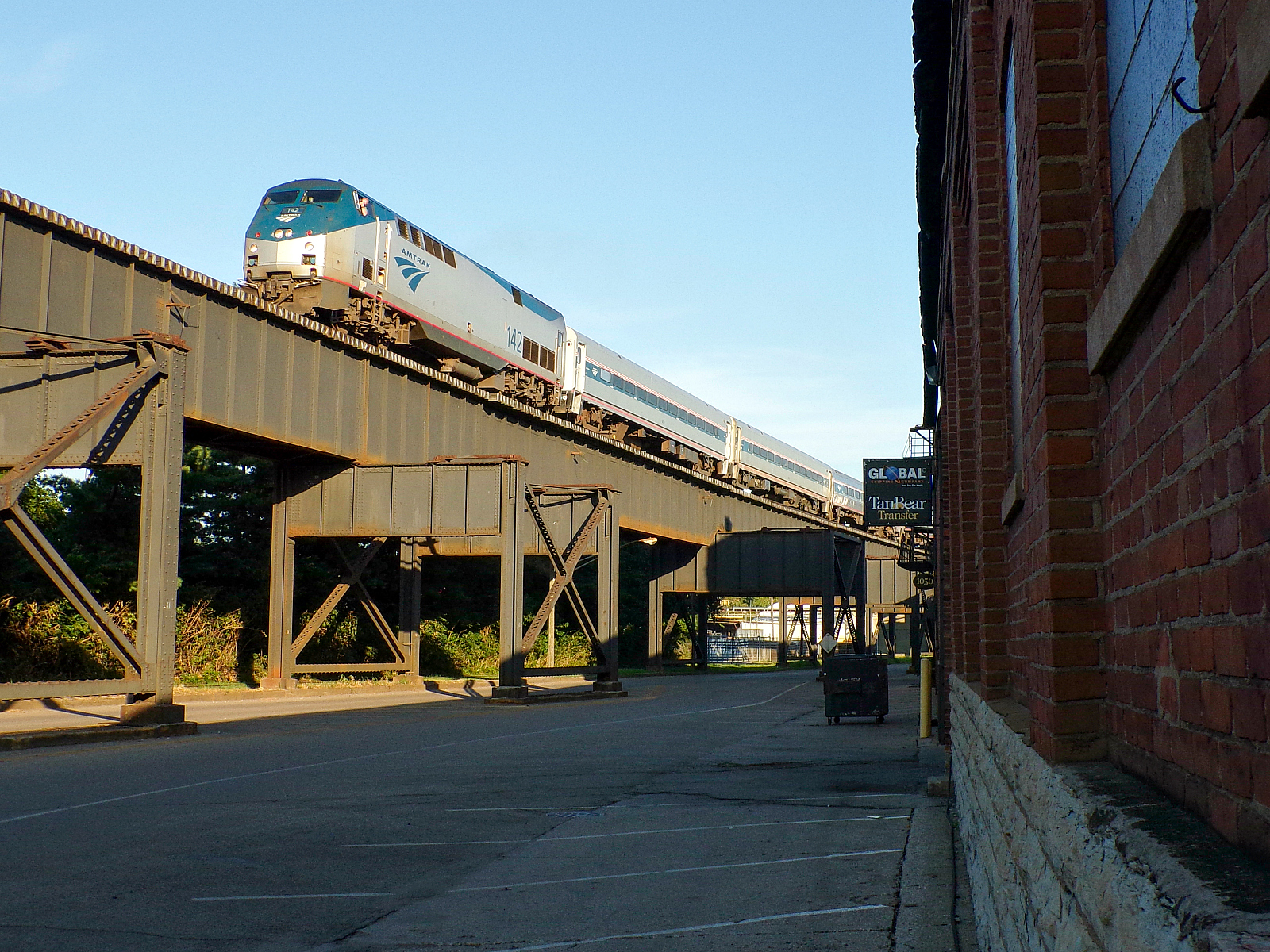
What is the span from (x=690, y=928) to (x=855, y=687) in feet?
51.1

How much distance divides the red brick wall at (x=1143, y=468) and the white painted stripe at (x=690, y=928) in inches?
70.1

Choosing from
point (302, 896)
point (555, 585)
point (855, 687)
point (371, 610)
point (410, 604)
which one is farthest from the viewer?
point (410, 604)

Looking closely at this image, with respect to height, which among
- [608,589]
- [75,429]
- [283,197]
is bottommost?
[608,589]

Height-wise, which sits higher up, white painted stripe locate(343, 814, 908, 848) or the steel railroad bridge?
the steel railroad bridge

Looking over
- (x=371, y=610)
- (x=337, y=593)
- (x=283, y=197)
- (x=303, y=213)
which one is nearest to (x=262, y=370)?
(x=303, y=213)

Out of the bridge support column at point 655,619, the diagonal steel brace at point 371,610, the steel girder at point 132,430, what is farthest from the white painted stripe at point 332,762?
the bridge support column at point 655,619

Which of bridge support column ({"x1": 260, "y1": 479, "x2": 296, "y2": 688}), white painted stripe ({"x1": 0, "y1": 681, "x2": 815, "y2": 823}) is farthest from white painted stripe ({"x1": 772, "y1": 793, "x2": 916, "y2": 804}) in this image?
bridge support column ({"x1": 260, "y1": 479, "x2": 296, "y2": 688})

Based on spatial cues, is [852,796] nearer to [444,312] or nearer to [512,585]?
[512,585]

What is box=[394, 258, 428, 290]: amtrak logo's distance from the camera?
29812mm

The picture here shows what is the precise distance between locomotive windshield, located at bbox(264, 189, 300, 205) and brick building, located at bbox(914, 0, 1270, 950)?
2567 centimetres

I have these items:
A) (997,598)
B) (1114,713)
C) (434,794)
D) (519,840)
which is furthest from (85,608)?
(1114,713)

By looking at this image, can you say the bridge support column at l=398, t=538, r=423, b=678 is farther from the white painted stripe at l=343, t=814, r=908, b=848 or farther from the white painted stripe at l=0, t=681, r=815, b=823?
the white painted stripe at l=343, t=814, r=908, b=848

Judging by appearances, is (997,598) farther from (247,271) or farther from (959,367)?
(247,271)

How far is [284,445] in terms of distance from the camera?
2594 centimetres
